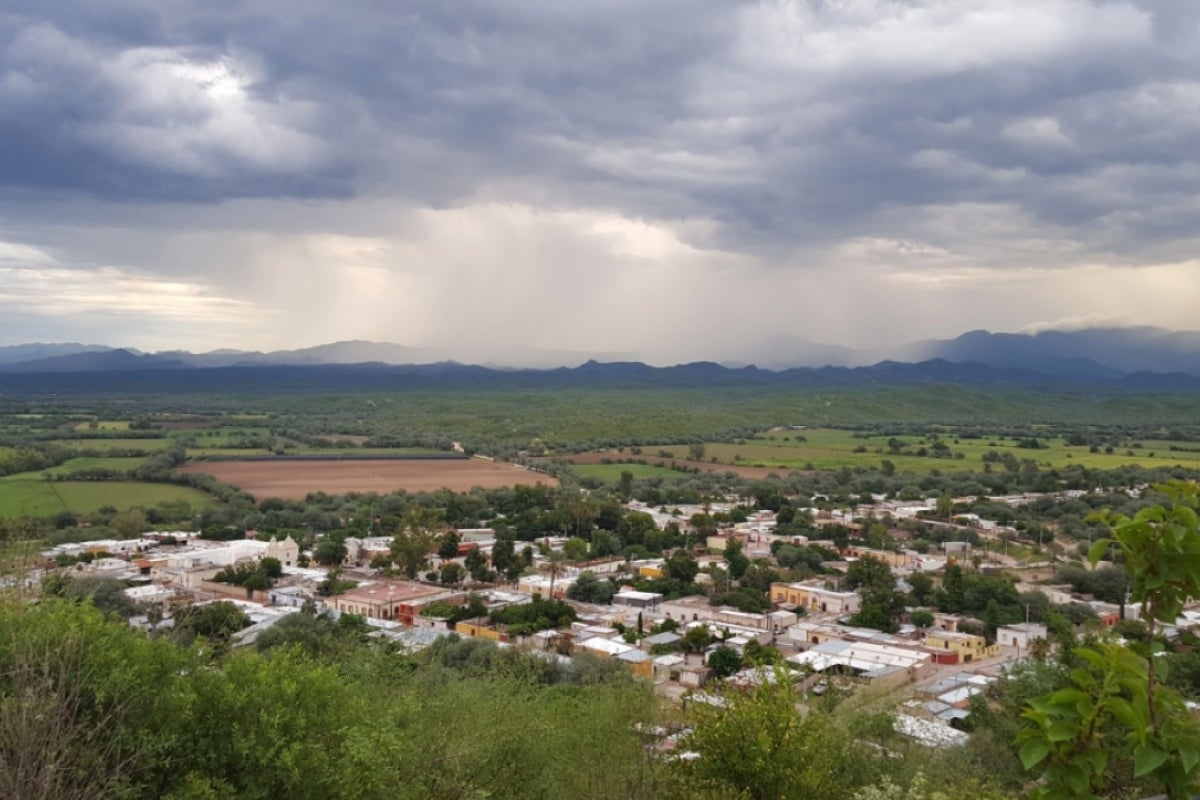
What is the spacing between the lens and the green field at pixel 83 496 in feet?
143

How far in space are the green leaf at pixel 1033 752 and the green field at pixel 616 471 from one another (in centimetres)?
5809

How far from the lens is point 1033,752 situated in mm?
2656

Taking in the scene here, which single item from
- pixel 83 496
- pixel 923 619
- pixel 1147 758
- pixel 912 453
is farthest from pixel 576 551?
pixel 912 453

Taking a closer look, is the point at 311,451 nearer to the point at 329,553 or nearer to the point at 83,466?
the point at 83,466

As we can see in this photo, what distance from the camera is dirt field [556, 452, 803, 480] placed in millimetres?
65688

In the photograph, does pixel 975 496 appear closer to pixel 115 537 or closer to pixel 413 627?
pixel 413 627

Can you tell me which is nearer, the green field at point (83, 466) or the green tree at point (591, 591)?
the green tree at point (591, 591)

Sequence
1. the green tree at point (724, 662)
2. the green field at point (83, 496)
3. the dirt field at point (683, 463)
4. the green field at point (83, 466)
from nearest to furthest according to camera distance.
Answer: the green tree at point (724, 662) < the green field at point (83, 496) < the green field at point (83, 466) < the dirt field at point (683, 463)

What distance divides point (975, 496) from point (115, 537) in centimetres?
4708

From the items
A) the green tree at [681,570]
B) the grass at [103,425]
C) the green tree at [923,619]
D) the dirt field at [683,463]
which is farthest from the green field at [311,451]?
the green tree at [923,619]

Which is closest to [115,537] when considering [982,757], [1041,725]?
[982,757]

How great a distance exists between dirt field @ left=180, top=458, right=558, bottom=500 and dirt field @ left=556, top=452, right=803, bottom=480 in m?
7.98

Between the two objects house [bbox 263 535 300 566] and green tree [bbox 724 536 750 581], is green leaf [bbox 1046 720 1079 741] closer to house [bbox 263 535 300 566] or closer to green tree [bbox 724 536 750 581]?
green tree [bbox 724 536 750 581]

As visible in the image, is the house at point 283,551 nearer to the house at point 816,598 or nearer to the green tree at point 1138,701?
the house at point 816,598
